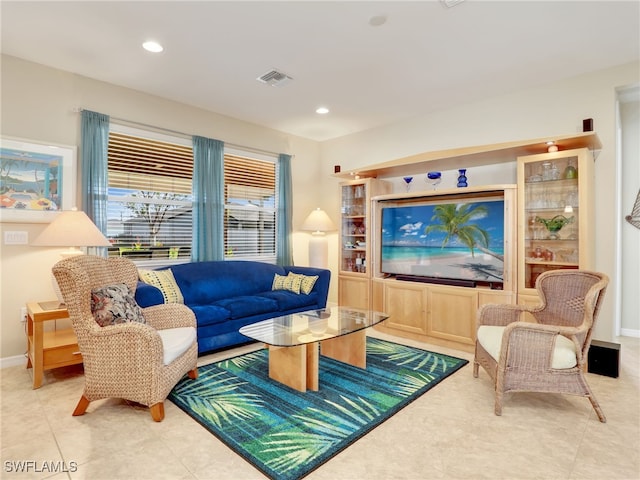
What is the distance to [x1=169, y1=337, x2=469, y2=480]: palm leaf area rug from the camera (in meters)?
1.93

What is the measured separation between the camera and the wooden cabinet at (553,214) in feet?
10.5

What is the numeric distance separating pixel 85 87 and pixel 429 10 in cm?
333

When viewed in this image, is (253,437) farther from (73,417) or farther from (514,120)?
(514,120)

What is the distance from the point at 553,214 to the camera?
11.2 ft

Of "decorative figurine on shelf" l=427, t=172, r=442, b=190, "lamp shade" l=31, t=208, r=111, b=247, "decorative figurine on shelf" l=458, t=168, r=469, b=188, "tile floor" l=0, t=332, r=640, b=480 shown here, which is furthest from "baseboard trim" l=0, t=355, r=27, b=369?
"decorative figurine on shelf" l=458, t=168, r=469, b=188

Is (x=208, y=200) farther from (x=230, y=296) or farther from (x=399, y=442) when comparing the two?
(x=399, y=442)

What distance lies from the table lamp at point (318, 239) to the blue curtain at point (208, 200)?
129cm

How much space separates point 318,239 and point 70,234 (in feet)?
10.0

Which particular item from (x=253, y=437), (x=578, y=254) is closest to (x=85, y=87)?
(x=253, y=437)

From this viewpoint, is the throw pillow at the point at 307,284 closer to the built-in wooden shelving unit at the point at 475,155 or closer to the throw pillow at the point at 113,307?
the built-in wooden shelving unit at the point at 475,155

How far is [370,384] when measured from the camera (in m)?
2.77

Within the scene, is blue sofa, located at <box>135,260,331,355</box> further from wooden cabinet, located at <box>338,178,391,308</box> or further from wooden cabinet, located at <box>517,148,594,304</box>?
wooden cabinet, located at <box>517,148,594,304</box>

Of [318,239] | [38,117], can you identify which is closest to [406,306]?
[318,239]

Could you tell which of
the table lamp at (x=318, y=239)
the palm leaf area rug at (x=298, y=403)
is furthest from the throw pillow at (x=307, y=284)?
the palm leaf area rug at (x=298, y=403)
